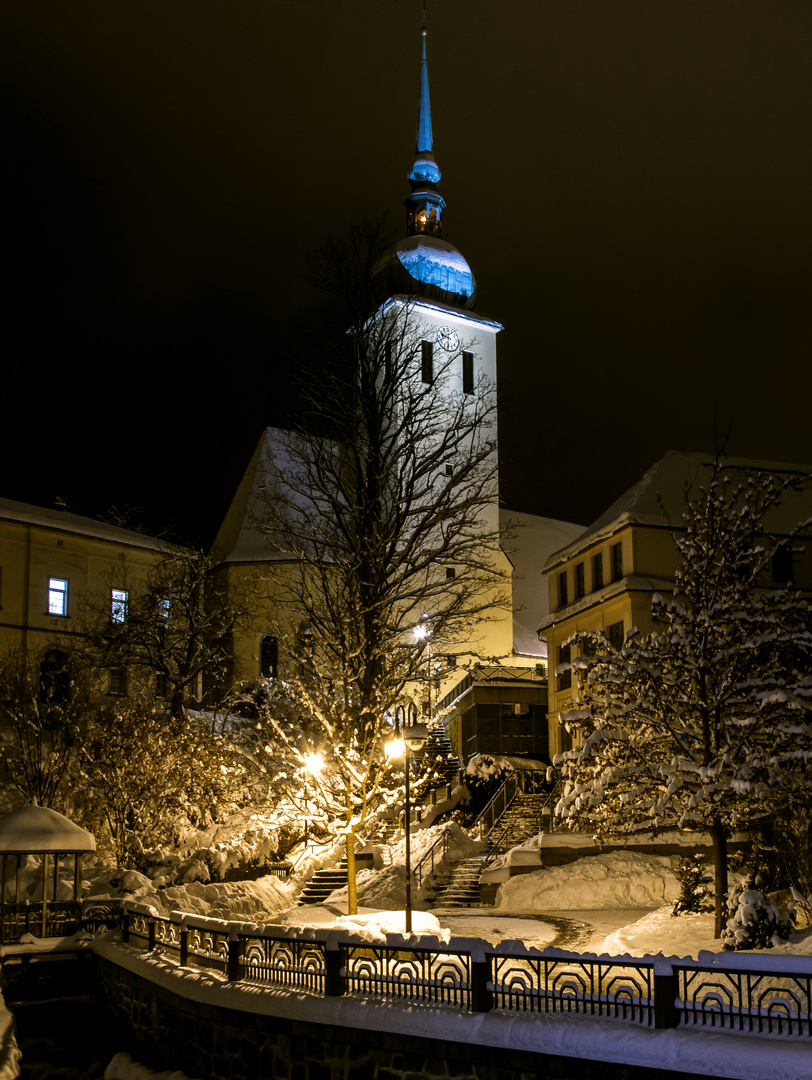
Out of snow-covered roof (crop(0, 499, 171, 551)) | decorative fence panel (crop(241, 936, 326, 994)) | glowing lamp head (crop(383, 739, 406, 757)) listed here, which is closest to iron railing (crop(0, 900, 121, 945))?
glowing lamp head (crop(383, 739, 406, 757))

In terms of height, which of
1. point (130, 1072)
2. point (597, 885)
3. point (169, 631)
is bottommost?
point (130, 1072)

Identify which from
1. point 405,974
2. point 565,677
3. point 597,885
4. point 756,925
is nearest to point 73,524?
point 565,677

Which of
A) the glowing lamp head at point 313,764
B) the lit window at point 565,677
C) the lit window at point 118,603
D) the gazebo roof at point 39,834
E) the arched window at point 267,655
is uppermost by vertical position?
the lit window at point 118,603

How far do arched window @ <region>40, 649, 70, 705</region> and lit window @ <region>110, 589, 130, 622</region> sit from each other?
2718 millimetres

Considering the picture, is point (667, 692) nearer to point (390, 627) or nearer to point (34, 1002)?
point (390, 627)

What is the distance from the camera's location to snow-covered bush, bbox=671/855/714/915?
20.1 metres

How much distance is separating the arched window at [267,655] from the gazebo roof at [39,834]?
28351mm

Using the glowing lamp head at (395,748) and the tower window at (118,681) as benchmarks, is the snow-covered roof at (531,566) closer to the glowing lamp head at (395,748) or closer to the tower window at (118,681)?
the tower window at (118,681)

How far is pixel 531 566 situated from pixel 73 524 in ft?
81.1

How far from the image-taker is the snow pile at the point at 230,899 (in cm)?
2342

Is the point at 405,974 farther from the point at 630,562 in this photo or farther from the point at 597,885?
the point at 630,562

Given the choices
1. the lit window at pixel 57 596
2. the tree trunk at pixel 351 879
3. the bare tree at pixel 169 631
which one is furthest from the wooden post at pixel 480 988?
the lit window at pixel 57 596

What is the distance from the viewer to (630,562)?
38375 mm

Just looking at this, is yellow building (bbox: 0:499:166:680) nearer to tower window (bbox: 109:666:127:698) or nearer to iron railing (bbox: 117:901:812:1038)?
tower window (bbox: 109:666:127:698)
